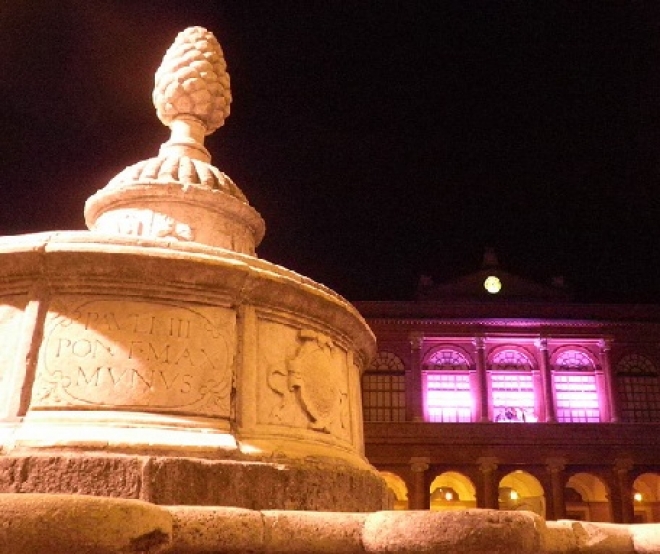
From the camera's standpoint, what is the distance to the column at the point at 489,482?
23203mm

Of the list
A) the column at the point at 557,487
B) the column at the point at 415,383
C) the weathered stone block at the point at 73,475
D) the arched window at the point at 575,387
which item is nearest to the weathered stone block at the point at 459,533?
the weathered stone block at the point at 73,475

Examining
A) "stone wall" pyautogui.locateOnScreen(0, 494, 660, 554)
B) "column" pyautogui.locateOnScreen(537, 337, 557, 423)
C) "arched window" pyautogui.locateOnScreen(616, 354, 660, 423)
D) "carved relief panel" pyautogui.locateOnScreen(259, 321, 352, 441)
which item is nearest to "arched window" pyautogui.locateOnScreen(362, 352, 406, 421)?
"column" pyautogui.locateOnScreen(537, 337, 557, 423)

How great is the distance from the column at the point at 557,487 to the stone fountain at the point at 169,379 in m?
21.0

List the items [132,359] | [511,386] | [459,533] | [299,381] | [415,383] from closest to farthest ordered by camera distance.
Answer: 1. [459,533]
2. [132,359]
3. [299,381]
4. [415,383]
5. [511,386]

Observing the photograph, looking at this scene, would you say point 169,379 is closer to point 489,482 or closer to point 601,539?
point 601,539

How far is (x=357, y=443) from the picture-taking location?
182 inches

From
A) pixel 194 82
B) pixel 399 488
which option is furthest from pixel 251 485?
pixel 399 488

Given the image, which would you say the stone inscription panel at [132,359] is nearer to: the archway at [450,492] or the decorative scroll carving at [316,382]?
the decorative scroll carving at [316,382]

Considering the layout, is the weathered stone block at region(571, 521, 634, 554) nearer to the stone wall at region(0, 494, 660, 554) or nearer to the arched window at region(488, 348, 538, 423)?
the stone wall at region(0, 494, 660, 554)

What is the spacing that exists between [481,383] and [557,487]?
432 centimetres

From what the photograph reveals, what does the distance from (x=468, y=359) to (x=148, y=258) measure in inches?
921

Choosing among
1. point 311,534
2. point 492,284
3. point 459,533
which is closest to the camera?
point 459,533

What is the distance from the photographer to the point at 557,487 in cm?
2339

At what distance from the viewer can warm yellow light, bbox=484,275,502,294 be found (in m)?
29.7
